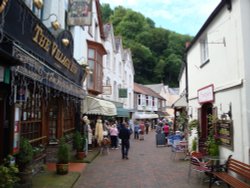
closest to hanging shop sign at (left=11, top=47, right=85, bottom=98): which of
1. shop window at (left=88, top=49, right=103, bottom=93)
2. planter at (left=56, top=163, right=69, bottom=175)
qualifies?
planter at (left=56, top=163, right=69, bottom=175)

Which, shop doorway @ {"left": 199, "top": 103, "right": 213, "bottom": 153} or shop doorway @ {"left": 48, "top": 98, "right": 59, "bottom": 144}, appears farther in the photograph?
shop doorway @ {"left": 199, "top": 103, "right": 213, "bottom": 153}

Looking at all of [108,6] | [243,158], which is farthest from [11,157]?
[108,6]

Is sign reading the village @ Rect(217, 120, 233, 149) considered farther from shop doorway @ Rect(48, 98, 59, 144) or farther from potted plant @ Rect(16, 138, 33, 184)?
shop doorway @ Rect(48, 98, 59, 144)

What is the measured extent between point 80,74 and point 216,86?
7.29m

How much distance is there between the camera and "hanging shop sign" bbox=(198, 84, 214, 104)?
1095cm

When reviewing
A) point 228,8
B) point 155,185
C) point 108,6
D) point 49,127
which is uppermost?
point 108,6

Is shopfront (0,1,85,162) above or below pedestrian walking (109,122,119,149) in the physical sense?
above

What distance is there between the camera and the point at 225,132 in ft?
31.0

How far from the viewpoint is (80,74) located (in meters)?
15.3

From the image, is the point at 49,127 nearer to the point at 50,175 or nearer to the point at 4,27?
the point at 50,175

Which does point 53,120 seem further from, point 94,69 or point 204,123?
point 94,69

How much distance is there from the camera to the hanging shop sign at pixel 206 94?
11.0 meters

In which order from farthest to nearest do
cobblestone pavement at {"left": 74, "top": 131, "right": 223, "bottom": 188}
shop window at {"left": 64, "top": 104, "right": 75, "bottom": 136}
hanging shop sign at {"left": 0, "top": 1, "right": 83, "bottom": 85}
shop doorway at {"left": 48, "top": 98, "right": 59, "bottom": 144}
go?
shop window at {"left": 64, "top": 104, "right": 75, "bottom": 136}, shop doorway at {"left": 48, "top": 98, "right": 59, "bottom": 144}, cobblestone pavement at {"left": 74, "top": 131, "right": 223, "bottom": 188}, hanging shop sign at {"left": 0, "top": 1, "right": 83, "bottom": 85}

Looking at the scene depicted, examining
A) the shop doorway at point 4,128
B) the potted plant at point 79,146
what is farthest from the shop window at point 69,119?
the shop doorway at point 4,128
